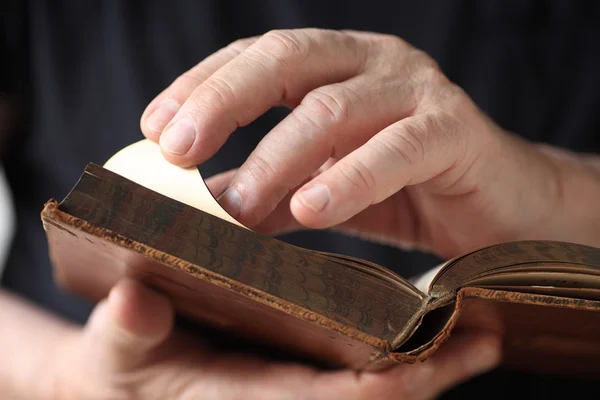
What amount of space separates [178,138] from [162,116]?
63mm

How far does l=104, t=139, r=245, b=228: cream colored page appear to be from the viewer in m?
0.47

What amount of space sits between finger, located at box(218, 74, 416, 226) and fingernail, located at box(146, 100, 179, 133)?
92mm

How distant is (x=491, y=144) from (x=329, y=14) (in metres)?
0.51

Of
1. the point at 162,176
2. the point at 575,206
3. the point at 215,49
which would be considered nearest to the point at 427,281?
the point at 162,176

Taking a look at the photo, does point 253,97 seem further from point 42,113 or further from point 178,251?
point 42,113

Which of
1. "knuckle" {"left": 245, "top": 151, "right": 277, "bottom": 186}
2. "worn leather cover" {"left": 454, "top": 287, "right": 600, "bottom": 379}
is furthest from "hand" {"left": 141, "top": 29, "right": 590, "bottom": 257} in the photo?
"worn leather cover" {"left": 454, "top": 287, "right": 600, "bottom": 379}

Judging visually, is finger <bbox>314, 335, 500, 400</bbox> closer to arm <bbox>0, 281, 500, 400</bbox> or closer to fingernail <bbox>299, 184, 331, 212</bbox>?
arm <bbox>0, 281, 500, 400</bbox>

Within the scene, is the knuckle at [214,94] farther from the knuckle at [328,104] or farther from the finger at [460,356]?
the finger at [460,356]

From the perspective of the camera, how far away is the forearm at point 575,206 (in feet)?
2.46

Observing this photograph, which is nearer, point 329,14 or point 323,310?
point 323,310

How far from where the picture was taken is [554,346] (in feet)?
2.03

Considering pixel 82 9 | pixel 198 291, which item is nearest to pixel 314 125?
pixel 198 291

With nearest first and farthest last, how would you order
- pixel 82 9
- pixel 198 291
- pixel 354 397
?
pixel 198 291
pixel 354 397
pixel 82 9

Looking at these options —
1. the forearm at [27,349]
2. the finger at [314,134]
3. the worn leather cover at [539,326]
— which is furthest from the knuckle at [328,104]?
the forearm at [27,349]
